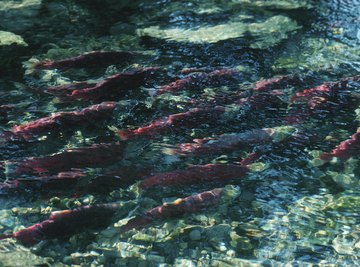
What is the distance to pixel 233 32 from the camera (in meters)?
6.72

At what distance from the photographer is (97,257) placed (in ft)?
10.9

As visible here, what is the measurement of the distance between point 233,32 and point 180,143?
280 centimetres

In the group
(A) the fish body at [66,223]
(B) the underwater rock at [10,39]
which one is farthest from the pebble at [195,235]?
(B) the underwater rock at [10,39]

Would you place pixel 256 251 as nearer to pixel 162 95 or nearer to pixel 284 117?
pixel 284 117

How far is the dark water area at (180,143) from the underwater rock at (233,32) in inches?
1.1

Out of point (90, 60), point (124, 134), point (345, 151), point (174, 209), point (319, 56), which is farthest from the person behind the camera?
point (319, 56)

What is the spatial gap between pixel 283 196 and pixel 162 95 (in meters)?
1.85

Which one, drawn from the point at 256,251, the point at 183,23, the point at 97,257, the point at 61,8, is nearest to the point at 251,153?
the point at 256,251

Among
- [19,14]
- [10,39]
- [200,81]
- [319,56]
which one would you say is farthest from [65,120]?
[19,14]

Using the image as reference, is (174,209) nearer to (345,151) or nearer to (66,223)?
(66,223)

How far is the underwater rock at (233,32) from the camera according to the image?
21.3 ft

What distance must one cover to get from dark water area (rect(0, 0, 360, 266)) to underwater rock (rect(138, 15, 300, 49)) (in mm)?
27

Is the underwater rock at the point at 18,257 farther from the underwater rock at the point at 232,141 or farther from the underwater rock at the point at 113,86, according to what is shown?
the underwater rock at the point at 113,86

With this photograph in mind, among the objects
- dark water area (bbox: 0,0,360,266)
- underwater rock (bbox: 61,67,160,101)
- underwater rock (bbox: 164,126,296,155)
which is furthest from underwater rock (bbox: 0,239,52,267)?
underwater rock (bbox: 61,67,160,101)
